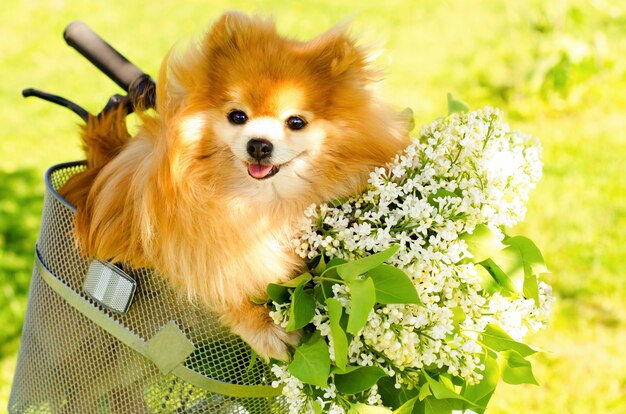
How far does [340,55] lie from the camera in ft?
5.07

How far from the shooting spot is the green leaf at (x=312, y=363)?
4.37 ft

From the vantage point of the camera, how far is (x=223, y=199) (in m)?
1.52

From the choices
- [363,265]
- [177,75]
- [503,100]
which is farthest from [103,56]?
[503,100]

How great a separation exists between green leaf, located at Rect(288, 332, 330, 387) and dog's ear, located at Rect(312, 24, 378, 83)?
532 millimetres

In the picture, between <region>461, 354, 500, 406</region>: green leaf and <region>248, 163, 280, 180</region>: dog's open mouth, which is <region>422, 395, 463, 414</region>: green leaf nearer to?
<region>461, 354, 500, 406</region>: green leaf

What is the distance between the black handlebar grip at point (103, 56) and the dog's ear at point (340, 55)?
1.82ft

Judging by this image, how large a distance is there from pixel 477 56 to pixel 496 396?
3848 millimetres

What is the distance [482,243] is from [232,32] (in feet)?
2.08

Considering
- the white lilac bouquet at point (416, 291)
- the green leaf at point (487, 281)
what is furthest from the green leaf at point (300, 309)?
the green leaf at point (487, 281)

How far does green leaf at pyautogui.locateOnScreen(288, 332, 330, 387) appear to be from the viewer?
4.37ft

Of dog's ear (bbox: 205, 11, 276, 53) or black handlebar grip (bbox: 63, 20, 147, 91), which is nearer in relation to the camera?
dog's ear (bbox: 205, 11, 276, 53)

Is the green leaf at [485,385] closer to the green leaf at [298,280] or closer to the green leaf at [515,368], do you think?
the green leaf at [515,368]

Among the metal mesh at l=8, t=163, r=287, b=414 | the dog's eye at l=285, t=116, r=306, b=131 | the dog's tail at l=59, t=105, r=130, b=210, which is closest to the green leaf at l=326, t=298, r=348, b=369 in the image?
the metal mesh at l=8, t=163, r=287, b=414

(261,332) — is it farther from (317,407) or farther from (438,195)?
(438,195)
